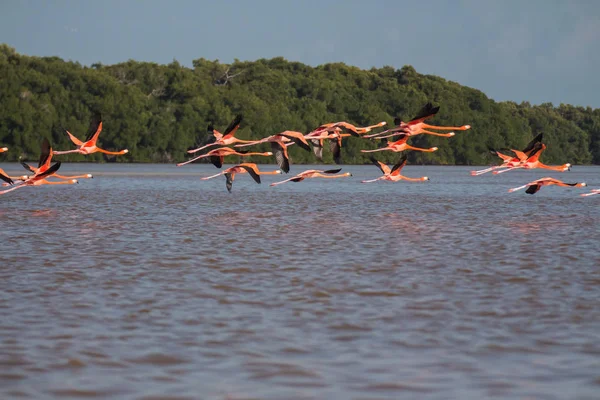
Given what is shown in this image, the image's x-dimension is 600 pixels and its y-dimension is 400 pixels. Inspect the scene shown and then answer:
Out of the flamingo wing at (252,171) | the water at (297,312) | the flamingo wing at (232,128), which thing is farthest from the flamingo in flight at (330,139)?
the flamingo wing at (252,171)

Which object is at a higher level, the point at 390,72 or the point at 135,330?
the point at 390,72

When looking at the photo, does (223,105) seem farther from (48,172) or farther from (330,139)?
(330,139)

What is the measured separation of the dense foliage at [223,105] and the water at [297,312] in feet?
272

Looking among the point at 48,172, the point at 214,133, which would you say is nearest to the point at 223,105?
the point at 48,172

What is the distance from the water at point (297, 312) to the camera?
8977mm

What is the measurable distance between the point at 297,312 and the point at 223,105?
352ft

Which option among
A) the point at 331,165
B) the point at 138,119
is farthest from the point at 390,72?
the point at 138,119

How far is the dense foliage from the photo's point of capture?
10438cm

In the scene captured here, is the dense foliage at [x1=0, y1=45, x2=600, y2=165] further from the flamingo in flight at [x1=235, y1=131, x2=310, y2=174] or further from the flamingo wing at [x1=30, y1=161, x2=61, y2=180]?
the flamingo in flight at [x1=235, y1=131, x2=310, y2=174]

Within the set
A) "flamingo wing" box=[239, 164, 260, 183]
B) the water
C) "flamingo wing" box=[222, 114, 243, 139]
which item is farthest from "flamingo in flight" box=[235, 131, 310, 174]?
"flamingo wing" box=[239, 164, 260, 183]

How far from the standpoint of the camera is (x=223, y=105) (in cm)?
11850

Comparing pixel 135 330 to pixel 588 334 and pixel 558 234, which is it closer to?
pixel 588 334

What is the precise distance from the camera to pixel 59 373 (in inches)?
363

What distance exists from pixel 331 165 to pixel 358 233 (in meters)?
100
